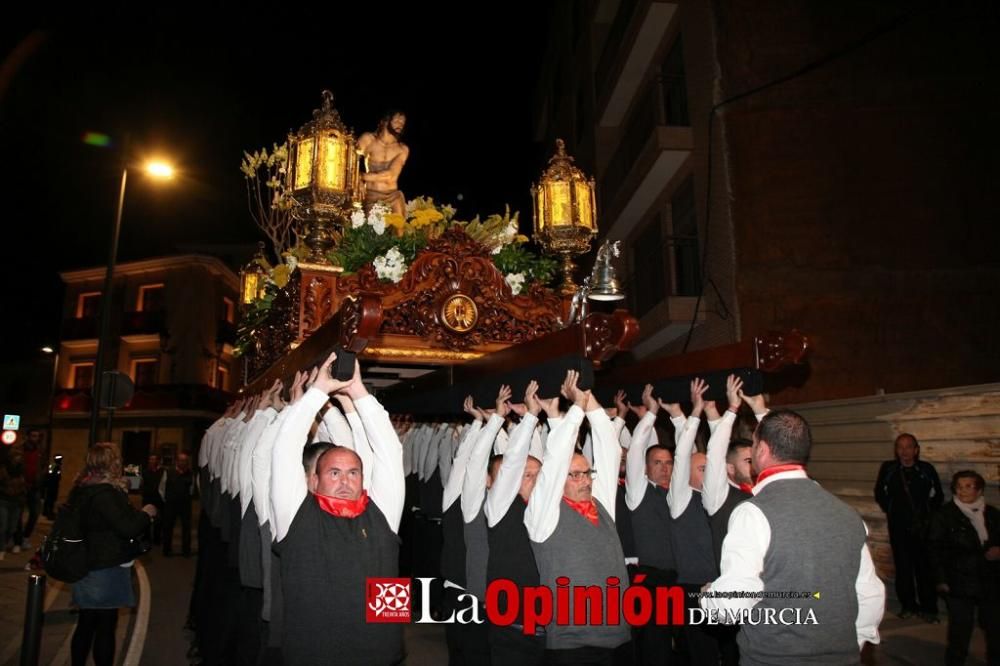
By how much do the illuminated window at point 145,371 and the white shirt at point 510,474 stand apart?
3242 centimetres

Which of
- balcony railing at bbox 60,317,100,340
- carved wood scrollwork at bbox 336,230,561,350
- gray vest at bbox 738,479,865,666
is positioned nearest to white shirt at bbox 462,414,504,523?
carved wood scrollwork at bbox 336,230,561,350

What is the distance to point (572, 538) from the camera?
3.61 m

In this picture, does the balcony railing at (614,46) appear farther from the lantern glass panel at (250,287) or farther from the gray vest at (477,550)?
the gray vest at (477,550)

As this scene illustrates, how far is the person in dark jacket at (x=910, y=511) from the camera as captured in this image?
7.11m

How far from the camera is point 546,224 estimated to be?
5.34m

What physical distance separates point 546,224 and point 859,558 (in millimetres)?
3302

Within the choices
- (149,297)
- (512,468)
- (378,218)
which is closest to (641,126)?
(378,218)

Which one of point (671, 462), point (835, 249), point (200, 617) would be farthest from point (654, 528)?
point (835, 249)

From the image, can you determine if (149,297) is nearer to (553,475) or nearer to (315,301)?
(315,301)

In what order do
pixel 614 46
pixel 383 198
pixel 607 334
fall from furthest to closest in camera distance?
1. pixel 614 46
2. pixel 383 198
3. pixel 607 334

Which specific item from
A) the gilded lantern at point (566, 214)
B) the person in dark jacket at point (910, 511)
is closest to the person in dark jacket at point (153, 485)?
the gilded lantern at point (566, 214)

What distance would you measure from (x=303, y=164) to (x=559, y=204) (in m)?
1.95

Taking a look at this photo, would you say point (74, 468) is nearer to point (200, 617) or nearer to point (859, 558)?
point (200, 617)

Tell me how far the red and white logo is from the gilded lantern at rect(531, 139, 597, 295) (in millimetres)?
2820
